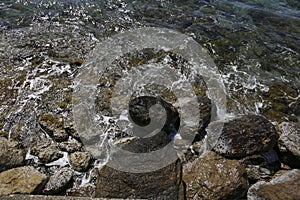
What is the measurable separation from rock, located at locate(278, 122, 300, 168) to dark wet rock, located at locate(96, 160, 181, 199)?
2.16 m

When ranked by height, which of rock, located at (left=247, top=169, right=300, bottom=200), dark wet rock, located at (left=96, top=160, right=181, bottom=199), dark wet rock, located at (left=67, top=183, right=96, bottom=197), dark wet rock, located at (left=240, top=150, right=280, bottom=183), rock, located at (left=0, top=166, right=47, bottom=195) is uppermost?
rock, located at (left=247, top=169, right=300, bottom=200)

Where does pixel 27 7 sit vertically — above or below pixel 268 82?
below

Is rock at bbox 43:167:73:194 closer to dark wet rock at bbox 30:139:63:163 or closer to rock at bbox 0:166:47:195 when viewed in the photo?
rock at bbox 0:166:47:195

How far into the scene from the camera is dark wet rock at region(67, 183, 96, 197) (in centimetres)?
463

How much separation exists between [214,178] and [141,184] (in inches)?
48.5

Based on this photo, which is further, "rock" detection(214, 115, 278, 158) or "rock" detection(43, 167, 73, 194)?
"rock" detection(214, 115, 278, 158)

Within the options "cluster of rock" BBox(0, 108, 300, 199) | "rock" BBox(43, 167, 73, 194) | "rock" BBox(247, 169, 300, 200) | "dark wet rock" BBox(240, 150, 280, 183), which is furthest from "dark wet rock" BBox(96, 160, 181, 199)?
"dark wet rock" BBox(240, 150, 280, 183)

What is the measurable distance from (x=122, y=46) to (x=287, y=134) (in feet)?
16.6

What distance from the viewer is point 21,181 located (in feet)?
14.3

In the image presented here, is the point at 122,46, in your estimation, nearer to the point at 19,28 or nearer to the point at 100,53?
the point at 100,53

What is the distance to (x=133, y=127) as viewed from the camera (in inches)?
219


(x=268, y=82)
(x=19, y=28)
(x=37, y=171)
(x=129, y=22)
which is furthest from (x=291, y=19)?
(x=37, y=171)

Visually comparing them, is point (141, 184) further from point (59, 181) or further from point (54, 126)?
point (54, 126)

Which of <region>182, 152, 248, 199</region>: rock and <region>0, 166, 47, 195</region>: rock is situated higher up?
<region>182, 152, 248, 199</region>: rock
